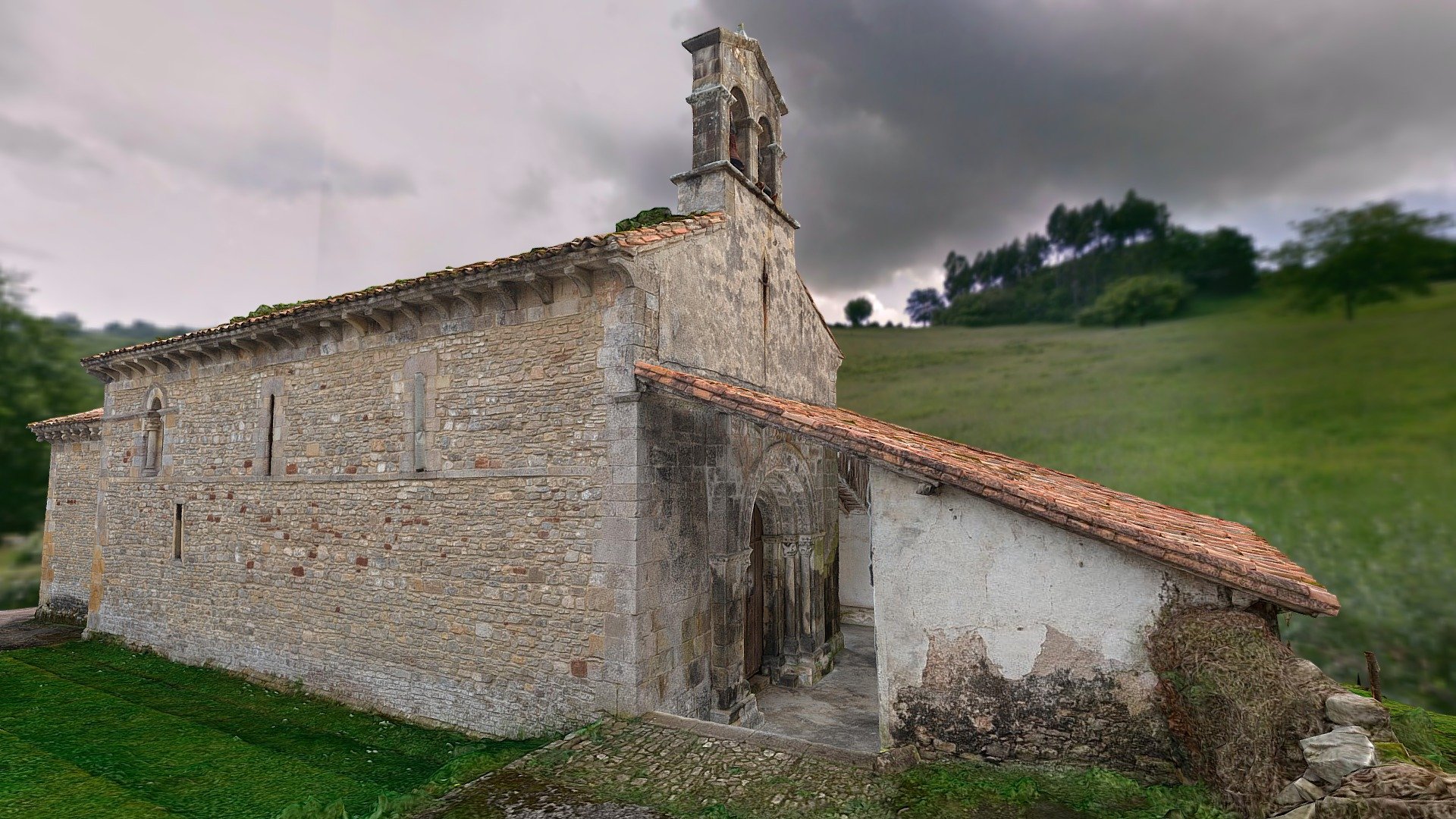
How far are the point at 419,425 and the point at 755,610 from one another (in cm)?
509

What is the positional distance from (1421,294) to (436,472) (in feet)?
27.1

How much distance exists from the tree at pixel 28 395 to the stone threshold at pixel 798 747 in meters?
25.1

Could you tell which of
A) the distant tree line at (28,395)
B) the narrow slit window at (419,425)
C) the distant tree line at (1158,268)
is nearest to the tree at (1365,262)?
the distant tree line at (1158,268)

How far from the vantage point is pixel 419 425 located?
7402mm

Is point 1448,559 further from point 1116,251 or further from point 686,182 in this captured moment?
point 1116,251

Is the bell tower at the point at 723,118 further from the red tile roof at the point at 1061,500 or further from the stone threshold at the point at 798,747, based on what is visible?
the stone threshold at the point at 798,747

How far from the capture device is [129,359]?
10750 mm

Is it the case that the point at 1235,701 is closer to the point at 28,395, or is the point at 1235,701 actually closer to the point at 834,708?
the point at 834,708

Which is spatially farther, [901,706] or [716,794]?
[901,706]

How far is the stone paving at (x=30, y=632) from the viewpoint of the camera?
11.2 metres

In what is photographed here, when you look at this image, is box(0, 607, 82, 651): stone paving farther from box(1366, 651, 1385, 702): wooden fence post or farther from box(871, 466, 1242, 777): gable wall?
box(1366, 651, 1385, 702): wooden fence post

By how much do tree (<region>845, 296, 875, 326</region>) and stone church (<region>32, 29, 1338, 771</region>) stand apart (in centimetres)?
2817

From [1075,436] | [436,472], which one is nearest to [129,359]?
[436,472]

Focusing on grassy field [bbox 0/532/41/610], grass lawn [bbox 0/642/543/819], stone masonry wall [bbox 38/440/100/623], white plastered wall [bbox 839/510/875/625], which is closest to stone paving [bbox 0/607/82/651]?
stone masonry wall [bbox 38/440/100/623]
